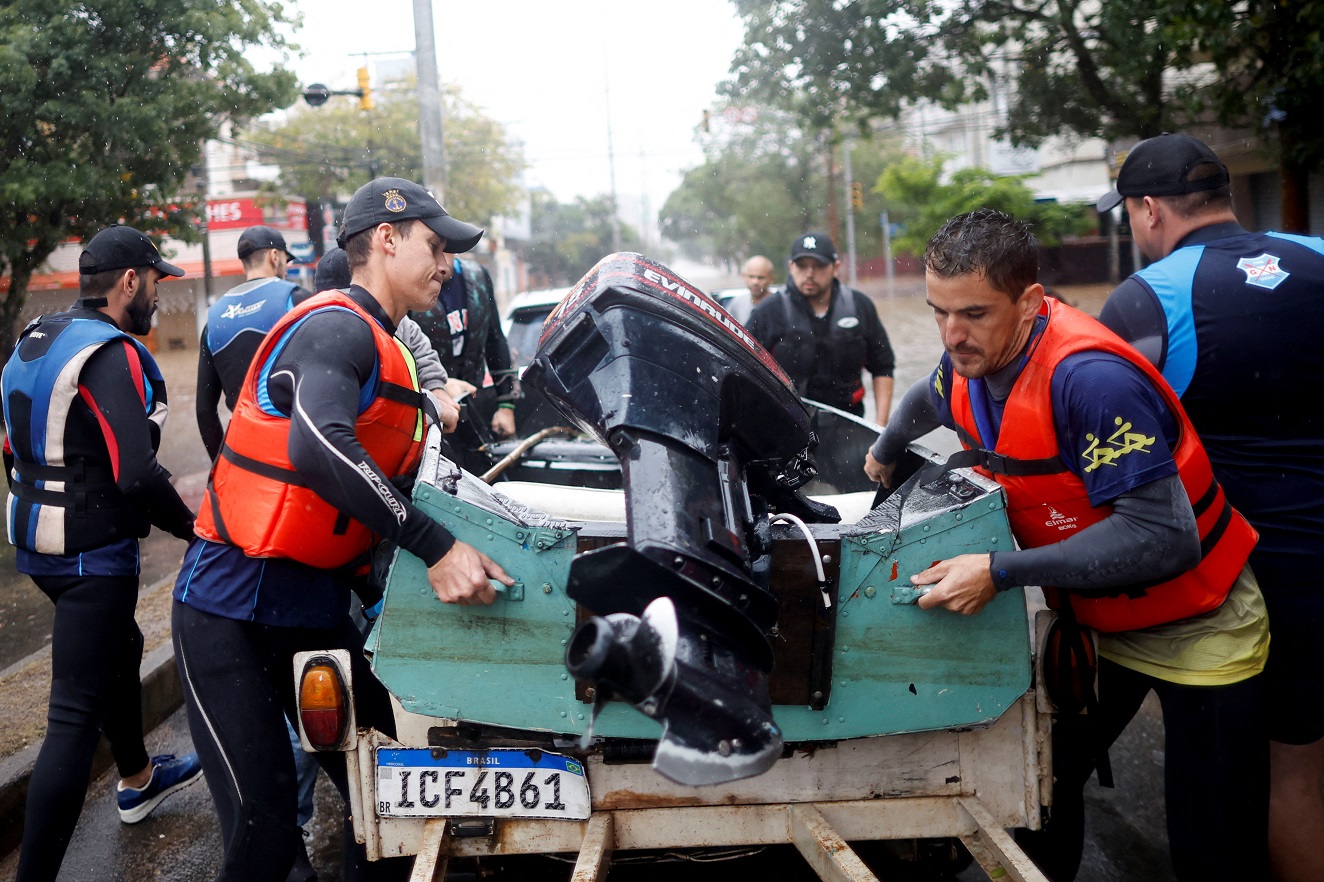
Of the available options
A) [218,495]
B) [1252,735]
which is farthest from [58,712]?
[1252,735]

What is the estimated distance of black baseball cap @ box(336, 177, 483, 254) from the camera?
2510 mm

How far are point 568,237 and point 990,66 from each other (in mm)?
72400

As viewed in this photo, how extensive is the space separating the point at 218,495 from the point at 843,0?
11.2 meters

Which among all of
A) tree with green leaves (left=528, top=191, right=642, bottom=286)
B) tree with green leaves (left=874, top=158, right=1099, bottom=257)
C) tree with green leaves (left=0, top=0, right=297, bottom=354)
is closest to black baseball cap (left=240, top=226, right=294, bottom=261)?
tree with green leaves (left=0, top=0, right=297, bottom=354)

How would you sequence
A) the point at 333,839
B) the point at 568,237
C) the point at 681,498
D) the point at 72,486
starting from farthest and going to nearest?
the point at 568,237 < the point at 333,839 < the point at 72,486 < the point at 681,498

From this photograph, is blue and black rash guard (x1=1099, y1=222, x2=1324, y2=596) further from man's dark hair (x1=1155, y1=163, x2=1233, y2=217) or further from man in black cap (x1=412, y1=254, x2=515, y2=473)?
man in black cap (x1=412, y1=254, x2=515, y2=473)

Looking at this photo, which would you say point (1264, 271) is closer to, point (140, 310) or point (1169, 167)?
point (1169, 167)

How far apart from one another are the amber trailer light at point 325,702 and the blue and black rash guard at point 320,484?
17 centimetres

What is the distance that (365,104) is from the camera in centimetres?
1966

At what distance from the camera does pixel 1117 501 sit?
2.09 meters

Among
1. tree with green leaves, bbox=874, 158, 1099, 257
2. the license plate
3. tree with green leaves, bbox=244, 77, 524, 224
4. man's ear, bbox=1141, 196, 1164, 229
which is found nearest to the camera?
the license plate

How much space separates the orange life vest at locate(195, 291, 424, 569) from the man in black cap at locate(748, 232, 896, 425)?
354cm

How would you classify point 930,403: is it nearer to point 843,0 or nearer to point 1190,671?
point 1190,671

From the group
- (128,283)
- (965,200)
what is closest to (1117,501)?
(128,283)
